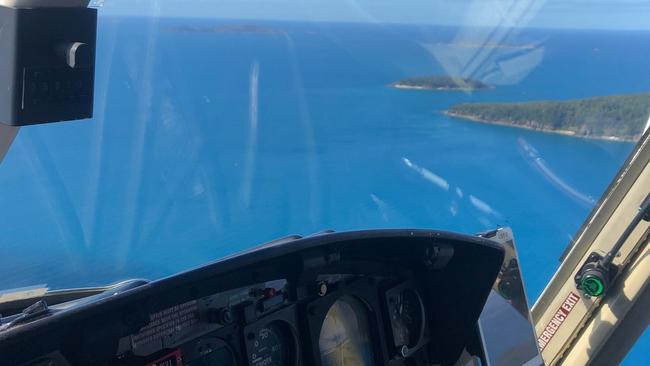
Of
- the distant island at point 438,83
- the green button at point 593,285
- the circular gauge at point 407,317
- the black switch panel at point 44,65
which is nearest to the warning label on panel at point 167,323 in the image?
the black switch panel at point 44,65

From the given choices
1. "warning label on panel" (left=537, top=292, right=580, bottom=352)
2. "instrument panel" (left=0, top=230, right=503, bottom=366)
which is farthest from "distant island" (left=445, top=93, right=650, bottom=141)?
"instrument panel" (left=0, top=230, right=503, bottom=366)

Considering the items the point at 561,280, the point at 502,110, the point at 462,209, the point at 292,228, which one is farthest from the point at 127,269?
the point at 561,280

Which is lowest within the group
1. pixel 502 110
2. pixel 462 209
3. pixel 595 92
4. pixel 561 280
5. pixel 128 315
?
pixel 561 280

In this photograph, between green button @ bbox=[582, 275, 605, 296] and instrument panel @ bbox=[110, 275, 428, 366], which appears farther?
green button @ bbox=[582, 275, 605, 296]

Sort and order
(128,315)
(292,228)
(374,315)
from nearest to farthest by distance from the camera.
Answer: (128,315)
(374,315)
(292,228)

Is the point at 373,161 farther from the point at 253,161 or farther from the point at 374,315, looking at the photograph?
the point at 374,315

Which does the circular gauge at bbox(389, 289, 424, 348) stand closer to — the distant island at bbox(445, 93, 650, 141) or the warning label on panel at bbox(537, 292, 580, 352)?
the distant island at bbox(445, 93, 650, 141)
